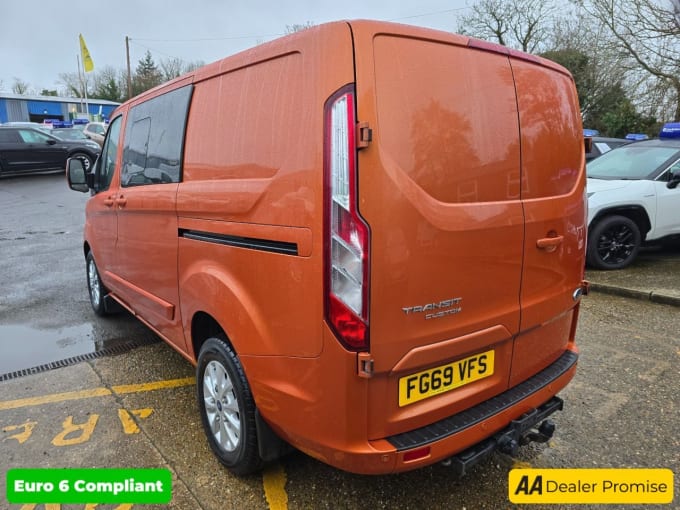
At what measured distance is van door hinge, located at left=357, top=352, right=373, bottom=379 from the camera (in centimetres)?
175

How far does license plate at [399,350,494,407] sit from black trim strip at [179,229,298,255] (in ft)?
2.20

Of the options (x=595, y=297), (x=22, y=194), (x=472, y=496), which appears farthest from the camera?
(x=22, y=194)

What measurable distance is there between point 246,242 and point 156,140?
140cm

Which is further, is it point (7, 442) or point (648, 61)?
point (648, 61)

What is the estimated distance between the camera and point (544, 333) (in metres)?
2.40

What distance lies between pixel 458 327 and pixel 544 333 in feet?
→ 2.31

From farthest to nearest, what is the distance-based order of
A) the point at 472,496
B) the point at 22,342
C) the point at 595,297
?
the point at 595,297 < the point at 22,342 < the point at 472,496

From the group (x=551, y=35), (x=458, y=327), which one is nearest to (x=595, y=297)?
(x=458, y=327)

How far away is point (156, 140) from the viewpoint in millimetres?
3074

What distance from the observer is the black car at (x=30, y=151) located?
16.2 m

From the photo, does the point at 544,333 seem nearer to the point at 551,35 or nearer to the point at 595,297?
the point at 595,297

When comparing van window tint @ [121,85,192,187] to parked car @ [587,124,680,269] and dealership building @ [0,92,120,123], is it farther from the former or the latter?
dealership building @ [0,92,120,123]

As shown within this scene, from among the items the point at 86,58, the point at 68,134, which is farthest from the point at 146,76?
the point at 68,134

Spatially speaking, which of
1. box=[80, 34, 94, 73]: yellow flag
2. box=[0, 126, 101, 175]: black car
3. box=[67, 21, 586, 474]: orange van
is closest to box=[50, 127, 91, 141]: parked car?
box=[0, 126, 101, 175]: black car
